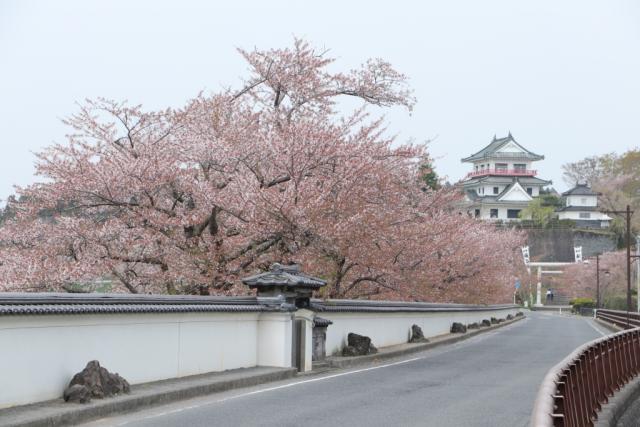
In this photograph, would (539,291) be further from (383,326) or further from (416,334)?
(383,326)

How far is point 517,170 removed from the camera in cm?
13150

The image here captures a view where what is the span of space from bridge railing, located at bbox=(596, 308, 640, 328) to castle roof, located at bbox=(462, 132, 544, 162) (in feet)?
210

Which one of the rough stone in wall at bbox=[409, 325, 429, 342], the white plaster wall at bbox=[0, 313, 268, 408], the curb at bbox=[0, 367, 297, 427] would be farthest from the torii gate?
the curb at bbox=[0, 367, 297, 427]

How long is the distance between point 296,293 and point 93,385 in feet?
21.4

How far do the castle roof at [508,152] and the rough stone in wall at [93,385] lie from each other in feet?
406

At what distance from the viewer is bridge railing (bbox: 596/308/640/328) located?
42975 mm

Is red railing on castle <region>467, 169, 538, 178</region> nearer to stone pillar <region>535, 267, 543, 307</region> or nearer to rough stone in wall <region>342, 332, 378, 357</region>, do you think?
stone pillar <region>535, 267, 543, 307</region>

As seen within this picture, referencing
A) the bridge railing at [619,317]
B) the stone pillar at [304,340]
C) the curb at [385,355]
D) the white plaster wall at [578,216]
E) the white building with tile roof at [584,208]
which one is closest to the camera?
the stone pillar at [304,340]

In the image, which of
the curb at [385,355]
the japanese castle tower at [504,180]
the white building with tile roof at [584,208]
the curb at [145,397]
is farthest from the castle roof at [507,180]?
the curb at [145,397]

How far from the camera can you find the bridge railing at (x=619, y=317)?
43.0m

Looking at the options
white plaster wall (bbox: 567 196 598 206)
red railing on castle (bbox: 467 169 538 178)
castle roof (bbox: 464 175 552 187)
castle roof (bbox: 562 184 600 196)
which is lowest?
white plaster wall (bbox: 567 196 598 206)

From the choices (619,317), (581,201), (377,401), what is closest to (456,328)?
(619,317)

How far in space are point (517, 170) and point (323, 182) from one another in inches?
4534

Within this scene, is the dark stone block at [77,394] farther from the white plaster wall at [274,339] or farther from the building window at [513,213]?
the building window at [513,213]
